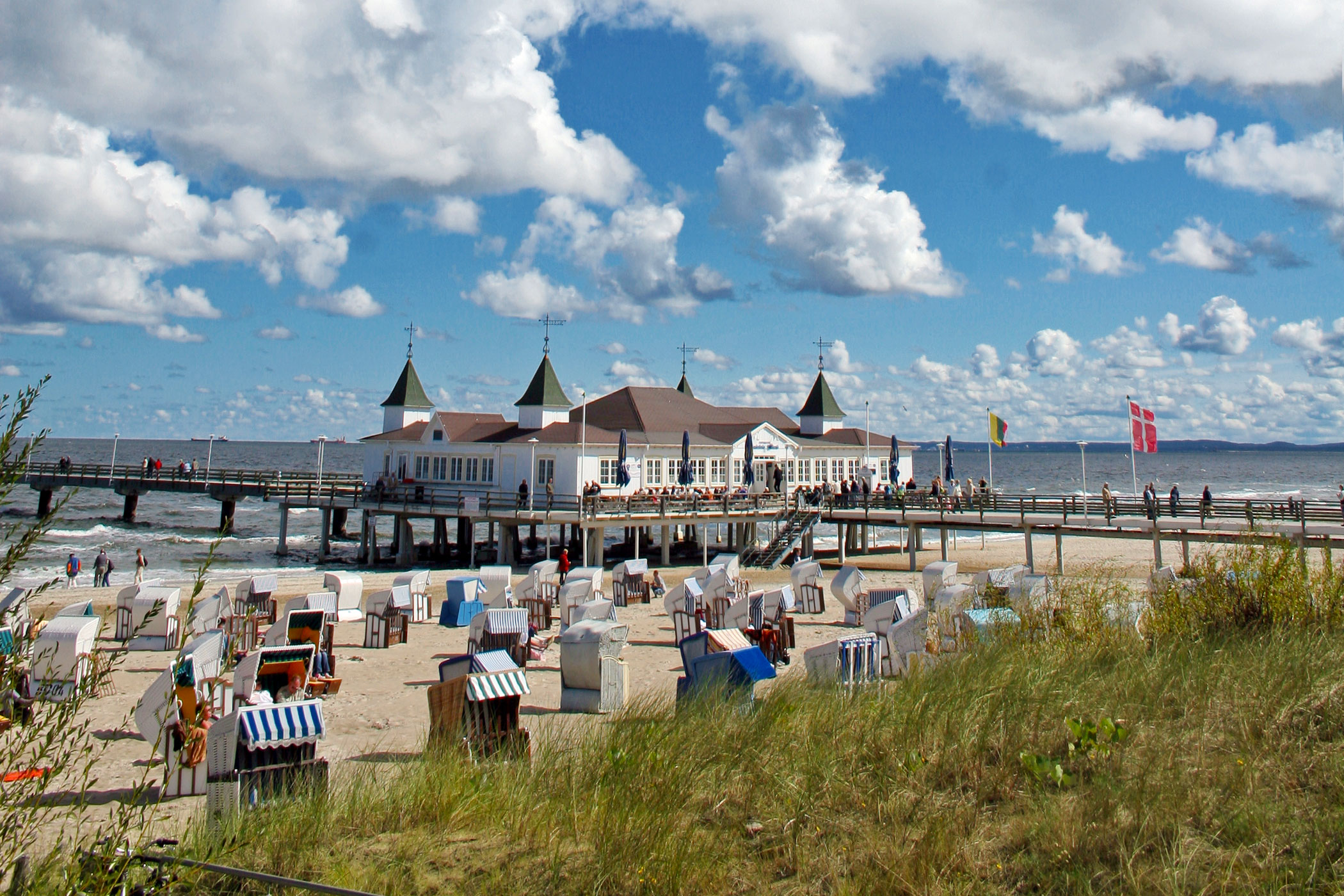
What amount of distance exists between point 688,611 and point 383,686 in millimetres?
6345

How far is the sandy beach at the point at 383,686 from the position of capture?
971 centimetres

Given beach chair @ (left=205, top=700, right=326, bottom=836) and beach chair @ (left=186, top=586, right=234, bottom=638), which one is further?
beach chair @ (left=186, top=586, right=234, bottom=638)

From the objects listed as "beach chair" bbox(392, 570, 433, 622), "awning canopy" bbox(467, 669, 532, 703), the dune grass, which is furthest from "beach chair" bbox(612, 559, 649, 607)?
the dune grass

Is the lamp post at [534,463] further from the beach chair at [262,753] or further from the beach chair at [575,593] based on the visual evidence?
the beach chair at [262,753]

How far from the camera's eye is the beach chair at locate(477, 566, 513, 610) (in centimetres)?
1945

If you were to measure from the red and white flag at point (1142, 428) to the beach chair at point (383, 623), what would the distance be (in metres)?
24.4

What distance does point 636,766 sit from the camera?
679cm

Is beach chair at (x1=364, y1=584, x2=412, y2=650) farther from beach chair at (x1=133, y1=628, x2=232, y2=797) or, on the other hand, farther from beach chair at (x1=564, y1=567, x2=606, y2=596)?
beach chair at (x1=133, y1=628, x2=232, y2=797)

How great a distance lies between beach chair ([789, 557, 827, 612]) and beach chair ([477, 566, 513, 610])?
6.92 meters

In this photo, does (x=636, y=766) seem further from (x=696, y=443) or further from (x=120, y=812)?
(x=696, y=443)

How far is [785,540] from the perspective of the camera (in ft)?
114

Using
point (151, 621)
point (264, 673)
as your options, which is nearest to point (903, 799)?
point (264, 673)

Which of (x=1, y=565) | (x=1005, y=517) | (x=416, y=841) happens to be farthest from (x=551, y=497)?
(x=1, y=565)

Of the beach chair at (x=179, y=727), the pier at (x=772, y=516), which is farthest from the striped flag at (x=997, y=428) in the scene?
the beach chair at (x=179, y=727)
